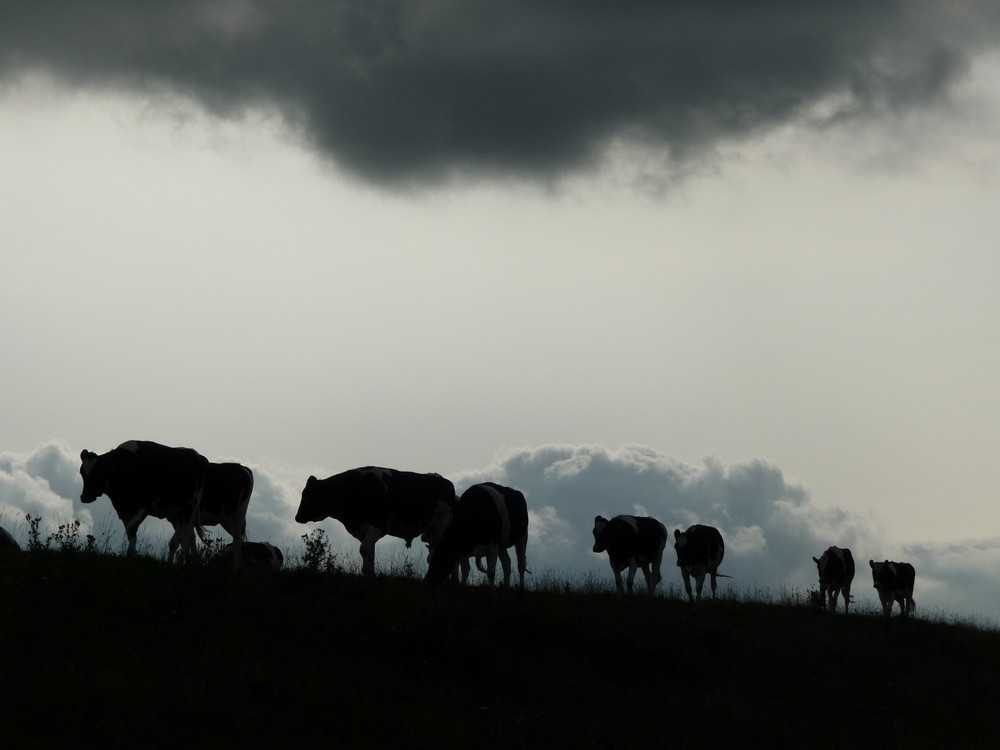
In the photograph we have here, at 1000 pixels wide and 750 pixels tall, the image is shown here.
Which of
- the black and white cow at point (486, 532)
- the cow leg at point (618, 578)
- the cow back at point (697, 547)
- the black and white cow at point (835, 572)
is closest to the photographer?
the black and white cow at point (486, 532)

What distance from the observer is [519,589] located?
72.0 ft

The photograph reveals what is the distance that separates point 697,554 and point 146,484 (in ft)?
52.3

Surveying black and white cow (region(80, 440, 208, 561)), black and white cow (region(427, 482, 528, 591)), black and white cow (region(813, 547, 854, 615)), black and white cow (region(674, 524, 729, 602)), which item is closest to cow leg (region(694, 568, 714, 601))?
black and white cow (region(674, 524, 729, 602))

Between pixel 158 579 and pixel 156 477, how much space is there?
17.2 ft

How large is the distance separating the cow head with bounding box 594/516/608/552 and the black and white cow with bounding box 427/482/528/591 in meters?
8.02

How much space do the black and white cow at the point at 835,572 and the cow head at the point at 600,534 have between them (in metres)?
8.21

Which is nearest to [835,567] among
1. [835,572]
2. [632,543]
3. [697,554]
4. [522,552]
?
[835,572]

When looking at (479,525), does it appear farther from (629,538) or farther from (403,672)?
(629,538)

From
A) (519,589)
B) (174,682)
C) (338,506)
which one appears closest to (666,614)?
(519,589)

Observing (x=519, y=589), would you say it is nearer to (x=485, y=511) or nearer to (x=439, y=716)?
(x=485, y=511)

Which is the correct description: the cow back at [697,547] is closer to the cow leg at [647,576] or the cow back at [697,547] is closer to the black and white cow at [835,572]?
the cow leg at [647,576]

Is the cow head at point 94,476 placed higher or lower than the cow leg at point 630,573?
higher

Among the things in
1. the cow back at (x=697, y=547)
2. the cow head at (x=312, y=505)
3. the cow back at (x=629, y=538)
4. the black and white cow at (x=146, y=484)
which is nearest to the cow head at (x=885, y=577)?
the cow back at (x=697, y=547)

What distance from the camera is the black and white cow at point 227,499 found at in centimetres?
2407
